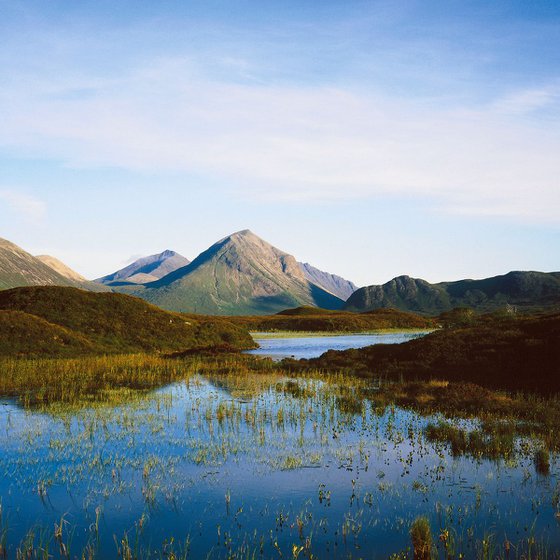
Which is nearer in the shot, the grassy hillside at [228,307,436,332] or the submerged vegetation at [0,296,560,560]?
the submerged vegetation at [0,296,560,560]

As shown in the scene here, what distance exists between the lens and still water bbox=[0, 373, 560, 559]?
10.6 m

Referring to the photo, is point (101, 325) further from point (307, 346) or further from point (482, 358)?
point (482, 358)

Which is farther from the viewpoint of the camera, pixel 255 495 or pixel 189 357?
pixel 189 357

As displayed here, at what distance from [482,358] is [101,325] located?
42.3 metres

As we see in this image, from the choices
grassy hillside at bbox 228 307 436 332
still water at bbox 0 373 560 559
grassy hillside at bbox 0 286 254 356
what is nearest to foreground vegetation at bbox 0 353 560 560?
still water at bbox 0 373 560 559

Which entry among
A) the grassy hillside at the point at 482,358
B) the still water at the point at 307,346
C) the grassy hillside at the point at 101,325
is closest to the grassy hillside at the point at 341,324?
the still water at the point at 307,346

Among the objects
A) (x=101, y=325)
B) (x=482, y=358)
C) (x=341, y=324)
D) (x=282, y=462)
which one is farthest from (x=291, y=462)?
(x=341, y=324)

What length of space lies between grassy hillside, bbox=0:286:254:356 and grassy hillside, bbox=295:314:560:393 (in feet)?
75.4

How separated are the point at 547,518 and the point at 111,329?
53743 millimetres

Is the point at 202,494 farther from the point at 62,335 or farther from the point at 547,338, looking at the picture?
the point at 62,335

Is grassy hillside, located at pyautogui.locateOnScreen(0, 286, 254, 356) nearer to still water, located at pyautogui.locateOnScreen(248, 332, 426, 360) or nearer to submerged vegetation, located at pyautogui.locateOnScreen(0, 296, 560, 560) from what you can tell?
still water, located at pyautogui.locateOnScreen(248, 332, 426, 360)

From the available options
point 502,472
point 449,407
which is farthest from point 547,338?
point 502,472

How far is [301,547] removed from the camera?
32.6 feet

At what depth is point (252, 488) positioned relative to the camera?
13523 mm
